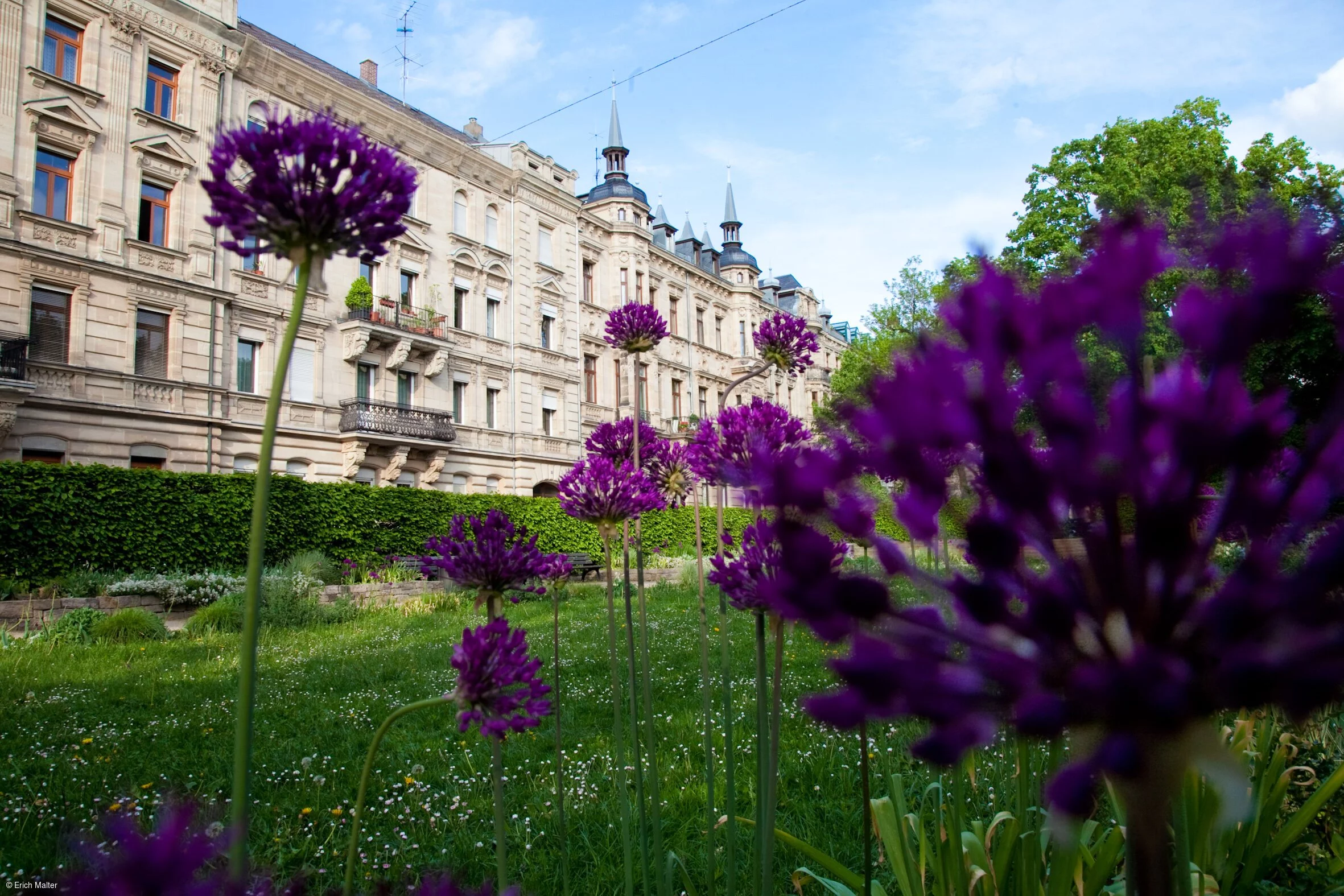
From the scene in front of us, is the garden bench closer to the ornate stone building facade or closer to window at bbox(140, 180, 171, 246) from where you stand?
the ornate stone building facade

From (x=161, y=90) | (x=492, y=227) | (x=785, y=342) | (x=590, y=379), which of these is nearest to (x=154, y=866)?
(x=785, y=342)

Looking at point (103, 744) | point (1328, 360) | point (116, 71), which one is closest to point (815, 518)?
point (1328, 360)

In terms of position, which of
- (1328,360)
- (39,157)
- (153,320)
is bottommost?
(1328,360)

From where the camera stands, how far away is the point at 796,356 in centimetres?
397

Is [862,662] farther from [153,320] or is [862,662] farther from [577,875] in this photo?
[153,320]

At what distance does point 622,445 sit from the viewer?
3.14 m

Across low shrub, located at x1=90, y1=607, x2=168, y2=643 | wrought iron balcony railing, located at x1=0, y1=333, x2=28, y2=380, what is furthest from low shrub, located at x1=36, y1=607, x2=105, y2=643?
wrought iron balcony railing, located at x1=0, y1=333, x2=28, y2=380

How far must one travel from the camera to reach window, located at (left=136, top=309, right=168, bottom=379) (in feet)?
61.7

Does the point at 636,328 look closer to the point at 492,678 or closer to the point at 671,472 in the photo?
the point at 671,472

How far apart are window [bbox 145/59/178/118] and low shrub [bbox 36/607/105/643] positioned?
47.8ft

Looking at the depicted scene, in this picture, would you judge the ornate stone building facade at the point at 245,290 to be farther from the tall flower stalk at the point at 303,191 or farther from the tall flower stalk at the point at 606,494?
the tall flower stalk at the point at 303,191

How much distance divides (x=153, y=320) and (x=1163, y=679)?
23087mm

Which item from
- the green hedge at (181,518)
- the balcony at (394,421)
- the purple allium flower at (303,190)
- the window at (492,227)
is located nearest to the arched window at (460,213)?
the window at (492,227)

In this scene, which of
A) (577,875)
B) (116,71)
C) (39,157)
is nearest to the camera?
(577,875)
